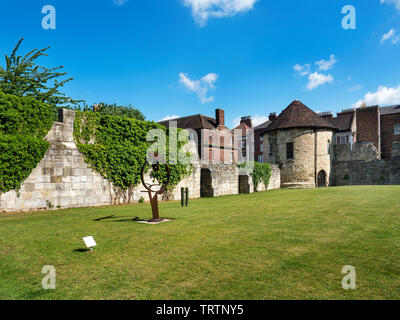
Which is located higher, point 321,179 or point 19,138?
point 19,138

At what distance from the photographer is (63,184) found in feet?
40.8

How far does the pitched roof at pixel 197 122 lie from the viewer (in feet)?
138

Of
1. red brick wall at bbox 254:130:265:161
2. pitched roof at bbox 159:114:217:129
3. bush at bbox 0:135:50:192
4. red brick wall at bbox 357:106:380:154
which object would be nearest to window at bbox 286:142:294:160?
pitched roof at bbox 159:114:217:129

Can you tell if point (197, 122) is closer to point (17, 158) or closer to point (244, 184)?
point (244, 184)

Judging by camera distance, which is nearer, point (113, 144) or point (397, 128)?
point (113, 144)

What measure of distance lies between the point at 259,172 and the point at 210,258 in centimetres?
1906

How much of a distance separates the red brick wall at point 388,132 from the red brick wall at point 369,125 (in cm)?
149

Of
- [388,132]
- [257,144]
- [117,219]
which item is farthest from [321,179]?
[257,144]

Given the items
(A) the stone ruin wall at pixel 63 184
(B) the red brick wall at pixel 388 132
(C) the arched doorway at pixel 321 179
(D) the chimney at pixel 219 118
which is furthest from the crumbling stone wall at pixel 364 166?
(A) the stone ruin wall at pixel 63 184

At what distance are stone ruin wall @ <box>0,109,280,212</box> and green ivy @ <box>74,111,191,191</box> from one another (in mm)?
337

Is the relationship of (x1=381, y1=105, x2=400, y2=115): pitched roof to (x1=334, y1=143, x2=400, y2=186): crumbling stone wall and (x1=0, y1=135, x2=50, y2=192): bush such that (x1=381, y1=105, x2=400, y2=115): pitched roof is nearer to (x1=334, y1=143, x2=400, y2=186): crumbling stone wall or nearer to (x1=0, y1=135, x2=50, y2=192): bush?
(x1=334, y1=143, x2=400, y2=186): crumbling stone wall

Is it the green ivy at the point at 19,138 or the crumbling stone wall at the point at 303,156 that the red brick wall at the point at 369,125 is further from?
the green ivy at the point at 19,138

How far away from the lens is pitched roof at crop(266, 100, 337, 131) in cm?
2712

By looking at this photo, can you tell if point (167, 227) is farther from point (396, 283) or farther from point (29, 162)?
point (29, 162)
